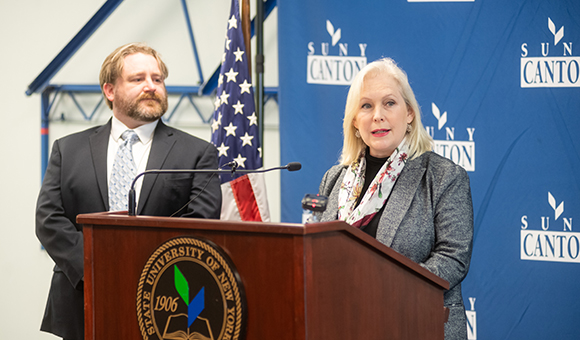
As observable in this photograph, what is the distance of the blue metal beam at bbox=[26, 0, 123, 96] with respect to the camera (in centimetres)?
377

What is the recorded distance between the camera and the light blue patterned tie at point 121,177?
220 cm

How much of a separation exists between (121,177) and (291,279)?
4.34 ft

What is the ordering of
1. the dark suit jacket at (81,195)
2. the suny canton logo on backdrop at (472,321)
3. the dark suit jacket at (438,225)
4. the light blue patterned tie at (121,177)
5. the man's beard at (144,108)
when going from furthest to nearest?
the suny canton logo on backdrop at (472,321)
the man's beard at (144,108)
the light blue patterned tie at (121,177)
the dark suit jacket at (81,195)
the dark suit jacket at (438,225)

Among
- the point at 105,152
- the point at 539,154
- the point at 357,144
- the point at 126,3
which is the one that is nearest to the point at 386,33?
the point at 539,154

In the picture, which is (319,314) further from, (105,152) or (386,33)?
(386,33)

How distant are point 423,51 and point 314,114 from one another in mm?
709

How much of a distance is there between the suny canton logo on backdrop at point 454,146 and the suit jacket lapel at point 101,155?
1.75 metres

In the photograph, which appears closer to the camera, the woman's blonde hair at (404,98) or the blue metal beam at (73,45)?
the woman's blonde hair at (404,98)

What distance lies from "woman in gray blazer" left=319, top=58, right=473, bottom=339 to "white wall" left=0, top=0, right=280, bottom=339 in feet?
7.50

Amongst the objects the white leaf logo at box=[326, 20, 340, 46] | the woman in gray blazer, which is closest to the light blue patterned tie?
the woman in gray blazer

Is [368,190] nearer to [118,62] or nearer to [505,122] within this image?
[118,62]

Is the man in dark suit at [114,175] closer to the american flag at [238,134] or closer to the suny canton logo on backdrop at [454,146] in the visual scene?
the american flag at [238,134]

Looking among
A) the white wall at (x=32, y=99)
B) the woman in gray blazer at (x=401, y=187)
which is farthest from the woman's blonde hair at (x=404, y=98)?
the white wall at (x=32, y=99)

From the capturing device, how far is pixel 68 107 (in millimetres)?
4082
